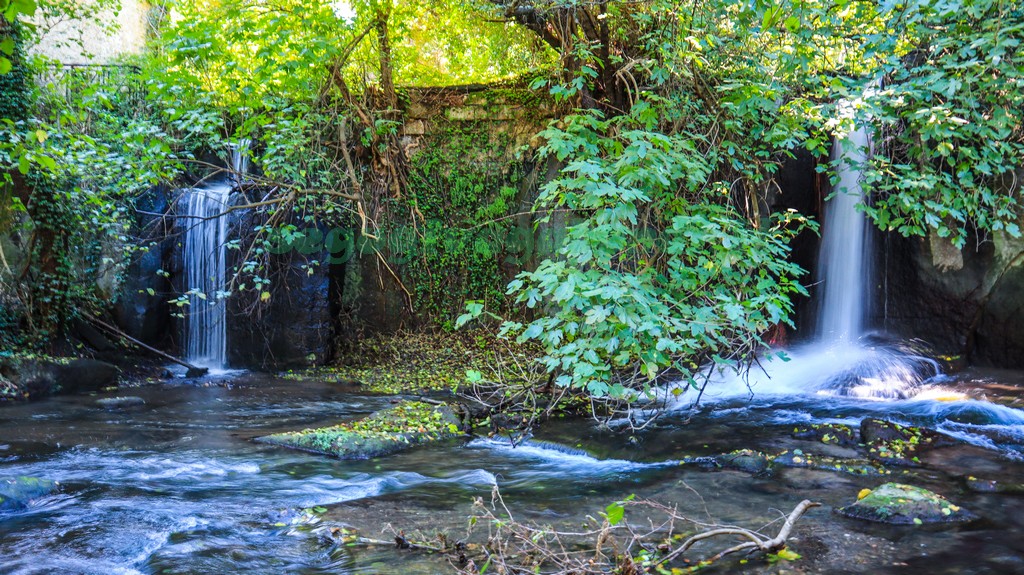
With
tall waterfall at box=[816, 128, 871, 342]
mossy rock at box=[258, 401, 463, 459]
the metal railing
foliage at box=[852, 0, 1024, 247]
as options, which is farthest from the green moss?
foliage at box=[852, 0, 1024, 247]

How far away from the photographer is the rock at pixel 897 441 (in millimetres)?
5848

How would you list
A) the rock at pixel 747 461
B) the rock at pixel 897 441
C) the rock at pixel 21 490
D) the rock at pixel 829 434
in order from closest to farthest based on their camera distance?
the rock at pixel 21 490
the rock at pixel 747 461
the rock at pixel 897 441
the rock at pixel 829 434

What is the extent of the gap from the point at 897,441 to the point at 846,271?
413cm

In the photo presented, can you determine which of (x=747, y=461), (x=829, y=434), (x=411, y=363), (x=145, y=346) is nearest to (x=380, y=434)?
(x=747, y=461)

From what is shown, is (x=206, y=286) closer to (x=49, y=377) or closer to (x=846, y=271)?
(x=49, y=377)

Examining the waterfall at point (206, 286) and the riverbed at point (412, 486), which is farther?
the waterfall at point (206, 286)

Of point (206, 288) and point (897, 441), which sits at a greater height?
point (206, 288)

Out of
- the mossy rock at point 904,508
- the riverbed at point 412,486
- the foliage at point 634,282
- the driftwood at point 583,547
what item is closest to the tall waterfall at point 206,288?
the riverbed at point 412,486

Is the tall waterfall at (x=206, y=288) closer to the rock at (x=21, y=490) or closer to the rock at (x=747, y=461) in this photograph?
the rock at (x=21, y=490)

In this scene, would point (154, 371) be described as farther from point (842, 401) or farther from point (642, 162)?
point (842, 401)

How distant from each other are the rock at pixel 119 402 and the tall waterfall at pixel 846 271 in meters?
8.57

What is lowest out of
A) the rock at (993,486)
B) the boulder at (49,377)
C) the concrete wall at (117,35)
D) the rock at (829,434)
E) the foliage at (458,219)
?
the rock at (993,486)

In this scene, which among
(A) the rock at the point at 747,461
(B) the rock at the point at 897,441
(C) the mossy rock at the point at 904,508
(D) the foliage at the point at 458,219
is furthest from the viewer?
(D) the foliage at the point at 458,219

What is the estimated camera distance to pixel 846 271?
9812mm
